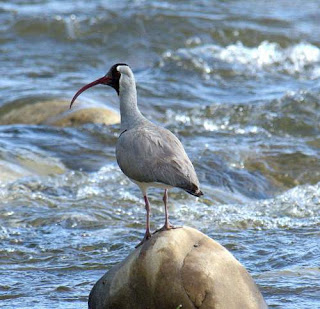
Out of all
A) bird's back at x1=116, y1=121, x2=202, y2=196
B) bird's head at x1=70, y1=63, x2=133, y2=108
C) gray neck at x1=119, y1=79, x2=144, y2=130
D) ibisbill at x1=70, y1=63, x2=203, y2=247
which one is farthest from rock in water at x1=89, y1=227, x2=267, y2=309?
bird's head at x1=70, y1=63, x2=133, y2=108

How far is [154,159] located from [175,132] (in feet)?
19.2

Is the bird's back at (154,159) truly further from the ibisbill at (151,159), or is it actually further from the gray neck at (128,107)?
the gray neck at (128,107)

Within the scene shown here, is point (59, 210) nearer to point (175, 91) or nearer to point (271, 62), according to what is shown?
point (175, 91)

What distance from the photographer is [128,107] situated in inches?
229

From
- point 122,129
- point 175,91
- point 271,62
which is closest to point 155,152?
point 122,129

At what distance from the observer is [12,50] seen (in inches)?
642

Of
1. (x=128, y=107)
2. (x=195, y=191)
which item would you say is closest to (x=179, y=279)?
(x=195, y=191)

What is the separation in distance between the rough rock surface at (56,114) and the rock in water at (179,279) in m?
6.26

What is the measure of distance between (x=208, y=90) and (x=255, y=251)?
22.9 ft

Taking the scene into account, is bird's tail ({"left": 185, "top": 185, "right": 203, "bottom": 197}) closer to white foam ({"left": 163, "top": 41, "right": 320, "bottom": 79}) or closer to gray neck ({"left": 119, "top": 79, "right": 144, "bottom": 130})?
gray neck ({"left": 119, "top": 79, "right": 144, "bottom": 130})

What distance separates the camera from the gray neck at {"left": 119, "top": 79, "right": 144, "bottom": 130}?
5777 millimetres

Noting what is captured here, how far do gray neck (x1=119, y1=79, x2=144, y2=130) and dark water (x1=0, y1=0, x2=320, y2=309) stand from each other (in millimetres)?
1257

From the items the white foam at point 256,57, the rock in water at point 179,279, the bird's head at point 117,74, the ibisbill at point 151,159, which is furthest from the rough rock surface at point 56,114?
the rock in water at point 179,279

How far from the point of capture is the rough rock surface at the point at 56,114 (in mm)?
11398
